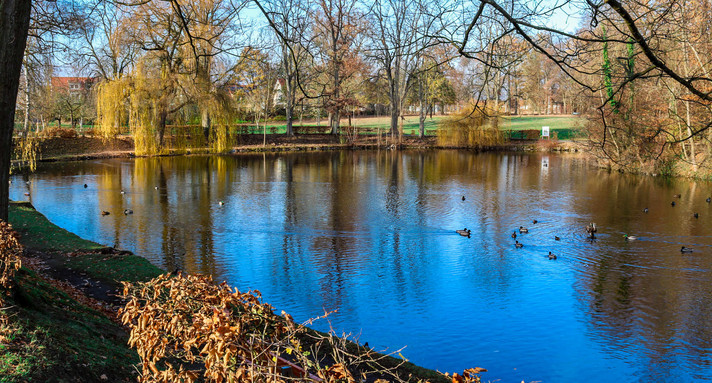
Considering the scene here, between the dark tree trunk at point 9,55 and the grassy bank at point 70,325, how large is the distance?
5.81 feet

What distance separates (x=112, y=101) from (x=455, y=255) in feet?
99.8

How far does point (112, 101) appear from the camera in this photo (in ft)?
125

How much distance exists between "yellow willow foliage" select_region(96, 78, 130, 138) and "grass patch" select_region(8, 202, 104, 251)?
75.6ft

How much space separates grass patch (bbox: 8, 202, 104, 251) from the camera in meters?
12.6

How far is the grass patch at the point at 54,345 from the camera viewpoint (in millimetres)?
4625

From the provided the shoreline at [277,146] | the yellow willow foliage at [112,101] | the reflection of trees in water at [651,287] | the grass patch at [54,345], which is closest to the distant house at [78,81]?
the yellow willow foliage at [112,101]

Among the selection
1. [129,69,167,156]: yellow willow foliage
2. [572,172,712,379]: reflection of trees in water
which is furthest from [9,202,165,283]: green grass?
[129,69,167,156]: yellow willow foliage

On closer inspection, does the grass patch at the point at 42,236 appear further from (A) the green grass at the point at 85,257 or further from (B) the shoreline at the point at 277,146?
(B) the shoreline at the point at 277,146

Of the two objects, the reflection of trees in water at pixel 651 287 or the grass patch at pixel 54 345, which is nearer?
the grass patch at pixel 54 345

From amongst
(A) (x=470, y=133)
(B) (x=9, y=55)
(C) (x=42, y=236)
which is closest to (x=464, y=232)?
(C) (x=42, y=236)

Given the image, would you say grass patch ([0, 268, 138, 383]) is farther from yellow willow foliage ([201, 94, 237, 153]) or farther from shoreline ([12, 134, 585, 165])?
yellow willow foliage ([201, 94, 237, 153])

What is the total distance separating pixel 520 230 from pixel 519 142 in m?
38.6

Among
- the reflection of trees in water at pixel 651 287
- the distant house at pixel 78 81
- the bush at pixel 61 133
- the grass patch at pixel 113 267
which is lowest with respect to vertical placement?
the reflection of trees in water at pixel 651 287

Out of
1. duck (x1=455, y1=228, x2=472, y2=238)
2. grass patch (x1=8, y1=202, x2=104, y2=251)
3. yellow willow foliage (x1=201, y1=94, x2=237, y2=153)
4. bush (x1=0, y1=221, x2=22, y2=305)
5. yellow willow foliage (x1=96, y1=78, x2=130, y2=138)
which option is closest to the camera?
bush (x1=0, y1=221, x2=22, y2=305)
